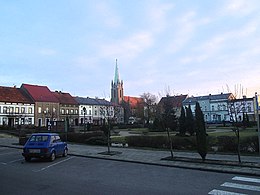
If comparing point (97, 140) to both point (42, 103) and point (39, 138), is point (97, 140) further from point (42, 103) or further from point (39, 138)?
point (42, 103)

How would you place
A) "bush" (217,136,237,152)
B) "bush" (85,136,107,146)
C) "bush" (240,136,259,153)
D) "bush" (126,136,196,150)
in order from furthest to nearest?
"bush" (85,136,107,146)
"bush" (126,136,196,150)
"bush" (217,136,237,152)
"bush" (240,136,259,153)

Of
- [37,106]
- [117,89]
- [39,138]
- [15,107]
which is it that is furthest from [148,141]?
[117,89]

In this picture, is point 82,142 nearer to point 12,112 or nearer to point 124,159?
point 124,159

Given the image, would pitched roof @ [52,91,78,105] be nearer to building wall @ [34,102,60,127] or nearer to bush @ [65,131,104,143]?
building wall @ [34,102,60,127]

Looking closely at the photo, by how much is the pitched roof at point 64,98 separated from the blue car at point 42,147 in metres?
66.3

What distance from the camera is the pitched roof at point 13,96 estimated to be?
64062mm

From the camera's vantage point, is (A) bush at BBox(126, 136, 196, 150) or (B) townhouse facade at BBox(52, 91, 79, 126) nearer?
(A) bush at BBox(126, 136, 196, 150)

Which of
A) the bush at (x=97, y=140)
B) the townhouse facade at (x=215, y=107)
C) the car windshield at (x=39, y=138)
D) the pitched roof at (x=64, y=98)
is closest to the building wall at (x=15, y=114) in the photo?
the pitched roof at (x=64, y=98)

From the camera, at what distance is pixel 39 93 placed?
74.2 metres

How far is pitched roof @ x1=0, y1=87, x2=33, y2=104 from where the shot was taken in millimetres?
64062

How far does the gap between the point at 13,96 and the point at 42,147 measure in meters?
58.8

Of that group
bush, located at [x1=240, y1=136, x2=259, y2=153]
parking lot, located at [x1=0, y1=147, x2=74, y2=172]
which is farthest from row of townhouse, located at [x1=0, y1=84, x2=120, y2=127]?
bush, located at [x1=240, y1=136, x2=259, y2=153]

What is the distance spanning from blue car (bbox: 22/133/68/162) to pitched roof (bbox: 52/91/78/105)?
218 ft

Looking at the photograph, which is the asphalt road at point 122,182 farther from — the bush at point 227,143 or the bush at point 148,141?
the bush at point 148,141
